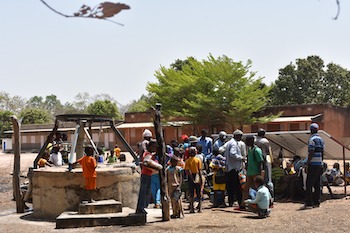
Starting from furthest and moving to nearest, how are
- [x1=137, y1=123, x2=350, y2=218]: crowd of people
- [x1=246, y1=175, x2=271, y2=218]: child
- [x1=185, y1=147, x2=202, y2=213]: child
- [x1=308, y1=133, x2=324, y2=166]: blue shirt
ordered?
[x1=308, y1=133, x2=324, y2=166]: blue shirt → [x1=185, y1=147, x2=202, y2=213]: child → [x1=137, y1=123, x2=350, y2=218]: crowd of people → [x1=246, y1=175, x2=271, y2=218]: child

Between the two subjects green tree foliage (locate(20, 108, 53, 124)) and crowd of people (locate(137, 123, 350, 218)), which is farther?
green tree foliage (locate(20, 108, 53, 124))

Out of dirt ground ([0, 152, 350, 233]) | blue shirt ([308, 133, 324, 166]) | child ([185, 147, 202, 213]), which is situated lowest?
dirt ground ([0, 152, 350, 233])

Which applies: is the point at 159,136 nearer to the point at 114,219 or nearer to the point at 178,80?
the point at 114,219

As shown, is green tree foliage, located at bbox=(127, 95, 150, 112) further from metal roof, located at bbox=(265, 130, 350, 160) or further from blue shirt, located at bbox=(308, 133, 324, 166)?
blue shirt, located at bbox=(308, 133, 324, 166)

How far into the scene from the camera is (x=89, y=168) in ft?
31.1

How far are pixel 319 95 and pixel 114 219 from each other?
146ft

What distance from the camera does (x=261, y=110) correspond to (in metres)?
39.5

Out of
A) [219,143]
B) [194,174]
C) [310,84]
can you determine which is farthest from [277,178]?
[310,84]

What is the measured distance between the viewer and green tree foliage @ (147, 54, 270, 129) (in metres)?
36.7

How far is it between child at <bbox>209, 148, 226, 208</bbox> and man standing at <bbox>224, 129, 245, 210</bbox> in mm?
110

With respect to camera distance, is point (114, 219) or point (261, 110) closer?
point (114, 219)

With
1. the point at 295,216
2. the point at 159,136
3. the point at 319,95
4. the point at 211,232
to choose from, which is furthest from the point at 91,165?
the point at 319,95

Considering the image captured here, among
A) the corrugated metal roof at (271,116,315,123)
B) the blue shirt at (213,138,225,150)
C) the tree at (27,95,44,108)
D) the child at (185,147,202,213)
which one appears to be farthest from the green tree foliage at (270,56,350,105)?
the tree at (27,95,44,108)

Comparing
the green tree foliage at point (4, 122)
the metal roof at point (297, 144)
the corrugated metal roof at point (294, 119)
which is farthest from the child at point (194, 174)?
the green tree foliage at point (4, 122)
